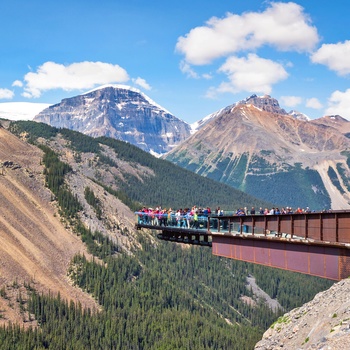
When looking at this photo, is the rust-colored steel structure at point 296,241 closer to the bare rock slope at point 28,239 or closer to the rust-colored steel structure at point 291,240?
the rust-colored steel structure at point 291,240

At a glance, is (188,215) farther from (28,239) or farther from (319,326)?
(28,239)

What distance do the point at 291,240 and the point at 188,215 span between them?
17.1m

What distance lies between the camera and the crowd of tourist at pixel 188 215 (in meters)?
55.9

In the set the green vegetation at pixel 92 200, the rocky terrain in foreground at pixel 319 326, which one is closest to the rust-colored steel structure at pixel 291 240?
the rocky terrain in foreground at pixel 319 326

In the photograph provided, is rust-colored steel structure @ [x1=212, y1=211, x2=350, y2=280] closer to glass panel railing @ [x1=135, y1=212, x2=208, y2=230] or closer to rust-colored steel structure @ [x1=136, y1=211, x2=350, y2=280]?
rust-colored steel structure @ [x1=136, y1=211, x2=350, y2=280]

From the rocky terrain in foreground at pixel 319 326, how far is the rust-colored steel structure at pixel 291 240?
2.02m

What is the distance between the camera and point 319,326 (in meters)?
35.0

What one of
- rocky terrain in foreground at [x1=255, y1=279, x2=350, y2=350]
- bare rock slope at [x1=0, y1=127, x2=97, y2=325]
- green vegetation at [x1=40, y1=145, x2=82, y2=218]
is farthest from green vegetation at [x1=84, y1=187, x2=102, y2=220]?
rocky terrain in foreground at [x1=255, y1=279, x2=350, y2=350]

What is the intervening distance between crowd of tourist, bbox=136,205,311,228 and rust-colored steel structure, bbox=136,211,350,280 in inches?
83.5

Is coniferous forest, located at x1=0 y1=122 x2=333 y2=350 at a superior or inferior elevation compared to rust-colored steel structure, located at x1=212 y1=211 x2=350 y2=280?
inferior

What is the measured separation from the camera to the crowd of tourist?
5587cm

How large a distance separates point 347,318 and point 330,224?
12.1 metres

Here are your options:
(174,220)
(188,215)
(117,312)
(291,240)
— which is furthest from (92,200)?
(291,240)

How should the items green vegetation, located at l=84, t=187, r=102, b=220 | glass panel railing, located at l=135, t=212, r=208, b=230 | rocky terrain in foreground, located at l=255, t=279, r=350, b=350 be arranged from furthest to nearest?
green vegetation, located at l=84, t=187, r=102, b=220
glass panel railing, located at l=135, t=212, r=208, b=230
rocky terrain in foreground, located at l=255, t=279, r=350, b=350
